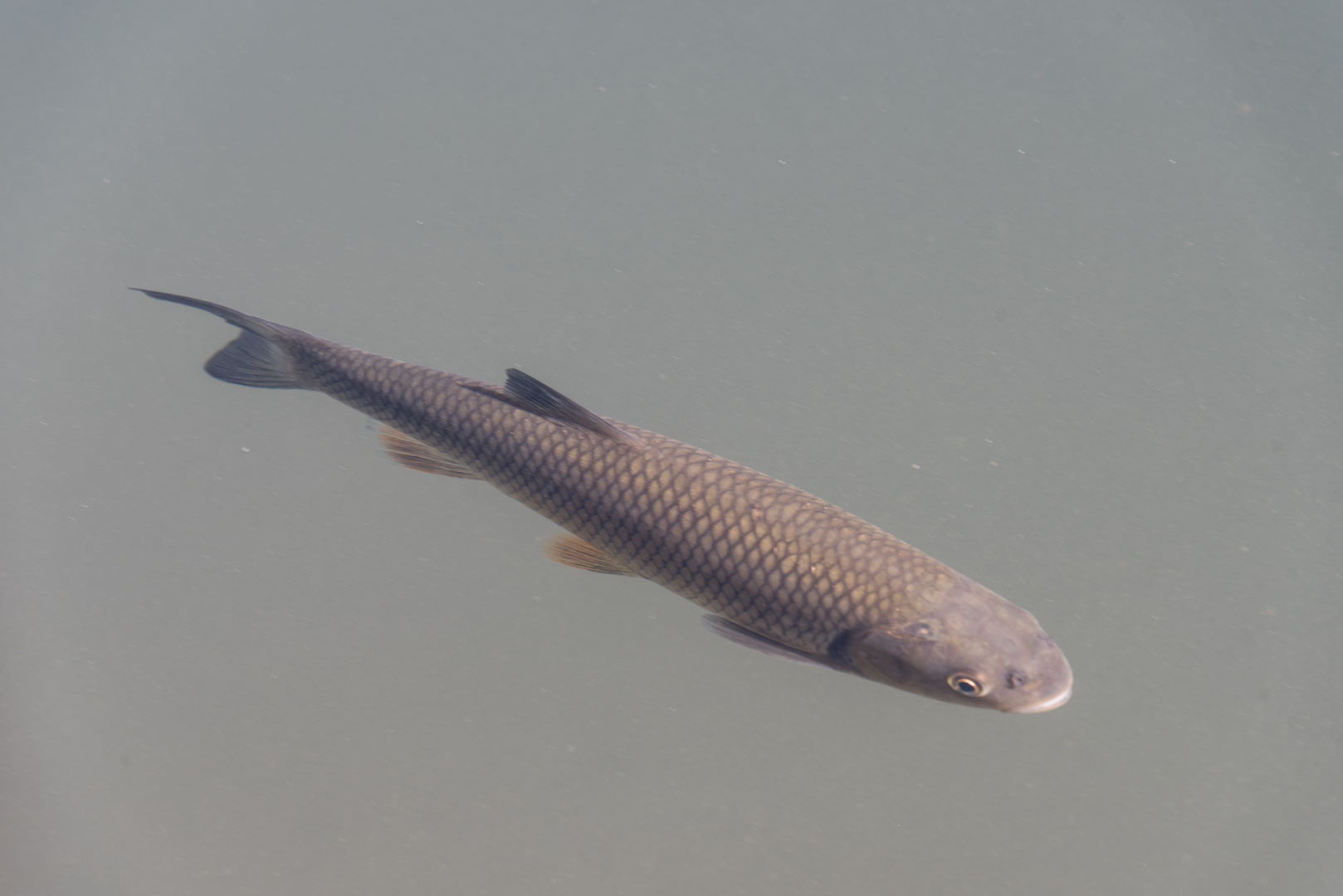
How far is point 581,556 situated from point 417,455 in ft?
2.26

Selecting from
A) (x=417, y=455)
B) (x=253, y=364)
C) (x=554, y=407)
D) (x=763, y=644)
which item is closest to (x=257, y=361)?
(x=253, y=364)

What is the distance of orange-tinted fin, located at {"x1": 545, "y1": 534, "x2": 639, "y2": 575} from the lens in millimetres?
2234

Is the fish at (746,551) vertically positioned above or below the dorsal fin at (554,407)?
below

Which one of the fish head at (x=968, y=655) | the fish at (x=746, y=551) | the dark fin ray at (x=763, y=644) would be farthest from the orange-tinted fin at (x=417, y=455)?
the fish head at (x=968, y=655)

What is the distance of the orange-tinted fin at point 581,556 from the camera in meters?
2.23

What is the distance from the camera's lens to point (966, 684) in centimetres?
188

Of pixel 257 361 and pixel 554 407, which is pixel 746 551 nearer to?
pixel 554 407

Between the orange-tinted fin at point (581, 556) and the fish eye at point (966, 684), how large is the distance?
0.97m

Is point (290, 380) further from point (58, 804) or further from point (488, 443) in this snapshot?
point (58, 804)

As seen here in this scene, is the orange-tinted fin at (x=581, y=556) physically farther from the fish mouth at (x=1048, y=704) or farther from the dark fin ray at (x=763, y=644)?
the fish mouth at (x=1048, y=704)

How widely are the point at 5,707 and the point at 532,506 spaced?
334 centimetres

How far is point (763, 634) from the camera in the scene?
2051mm

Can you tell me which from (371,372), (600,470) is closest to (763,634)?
(600,470)

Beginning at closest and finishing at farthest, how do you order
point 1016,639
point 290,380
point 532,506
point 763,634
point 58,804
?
point 1016,639 < point 763,634 < point 532,506 < point 290,380 < point 58,804
